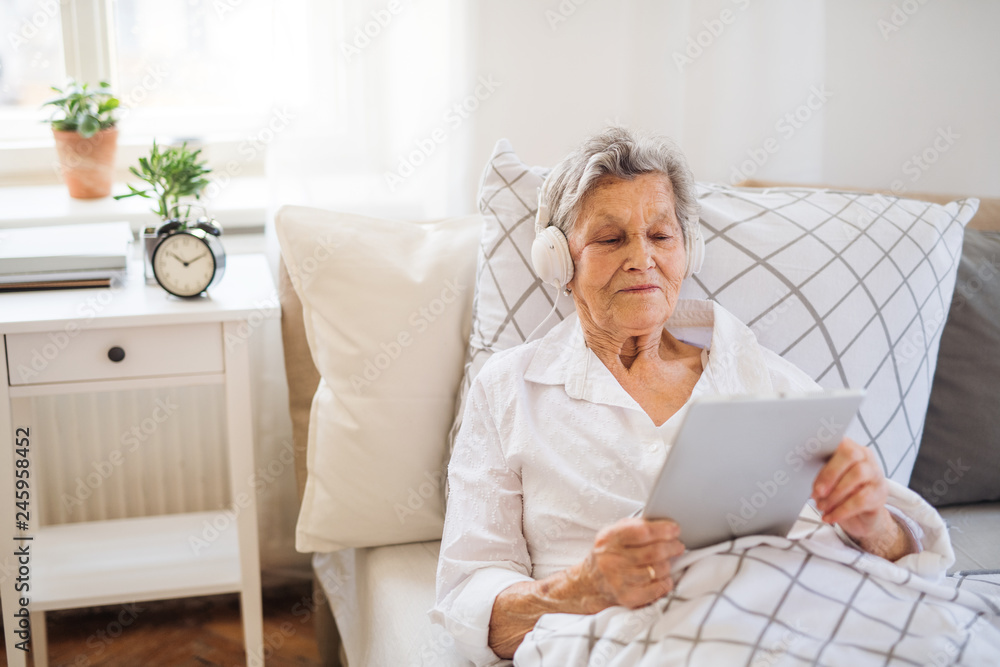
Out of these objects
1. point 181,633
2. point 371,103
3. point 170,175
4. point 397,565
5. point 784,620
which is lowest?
point 181,633

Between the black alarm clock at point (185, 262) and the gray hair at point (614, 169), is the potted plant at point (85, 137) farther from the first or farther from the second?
the gray hair at point (614, 169)

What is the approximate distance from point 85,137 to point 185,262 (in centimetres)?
50

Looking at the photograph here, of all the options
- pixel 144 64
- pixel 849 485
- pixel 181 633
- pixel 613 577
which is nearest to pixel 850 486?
pixel 849 485

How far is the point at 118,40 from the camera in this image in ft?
6.36

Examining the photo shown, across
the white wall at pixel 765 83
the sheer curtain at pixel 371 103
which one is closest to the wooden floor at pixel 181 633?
the sheer curtain at pixel 371 103

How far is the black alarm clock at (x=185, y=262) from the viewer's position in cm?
147

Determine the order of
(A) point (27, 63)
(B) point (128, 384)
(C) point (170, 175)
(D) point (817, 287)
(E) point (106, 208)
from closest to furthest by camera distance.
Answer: (D) point (817, 287) → (B) point (128, 384) → (C) point (170, 175) → (E) point (106, 208) → (A) point (27, 63)

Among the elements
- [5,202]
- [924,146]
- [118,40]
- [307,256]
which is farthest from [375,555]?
[924,146]

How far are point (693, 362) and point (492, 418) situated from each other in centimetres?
30

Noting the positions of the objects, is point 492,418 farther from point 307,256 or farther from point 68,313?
point 68,313

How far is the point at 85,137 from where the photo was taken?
1763 mm

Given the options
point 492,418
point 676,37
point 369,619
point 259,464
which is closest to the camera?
point 492,418

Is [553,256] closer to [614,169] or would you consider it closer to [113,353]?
[614,169]

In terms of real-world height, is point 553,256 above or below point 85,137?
below
